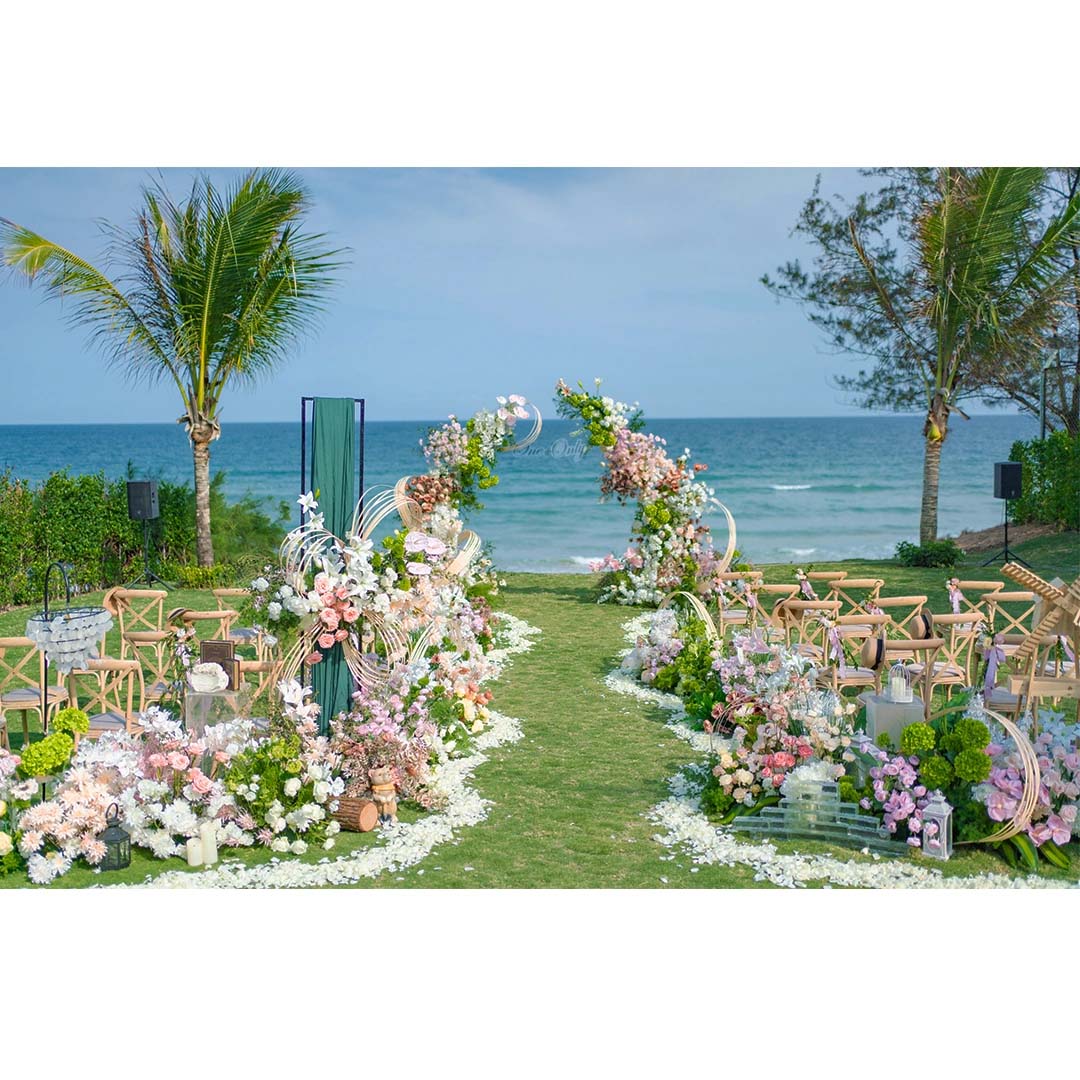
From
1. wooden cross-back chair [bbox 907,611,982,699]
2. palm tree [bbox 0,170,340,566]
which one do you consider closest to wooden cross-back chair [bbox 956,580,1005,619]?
wooden cross-back chair [bbox 907,611,982,699]

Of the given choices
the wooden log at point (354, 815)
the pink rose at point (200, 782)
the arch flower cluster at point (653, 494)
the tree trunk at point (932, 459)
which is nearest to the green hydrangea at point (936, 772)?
the wooden log at point (354, 815)

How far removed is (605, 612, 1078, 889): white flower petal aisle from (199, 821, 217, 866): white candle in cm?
217

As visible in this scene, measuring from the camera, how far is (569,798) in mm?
5957

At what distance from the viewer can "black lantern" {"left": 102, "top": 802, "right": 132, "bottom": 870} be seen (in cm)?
495

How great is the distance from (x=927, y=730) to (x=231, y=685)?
3901mm

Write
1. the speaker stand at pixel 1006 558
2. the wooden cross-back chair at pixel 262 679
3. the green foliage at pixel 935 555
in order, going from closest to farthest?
the wooden cross-back chair at pixel 262 679, the speaker stand at pixel 1006 558, the green foliage at pixel 935 555

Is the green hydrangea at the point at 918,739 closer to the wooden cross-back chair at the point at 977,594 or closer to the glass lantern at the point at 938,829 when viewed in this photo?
the glass lantern at the point at 938,829

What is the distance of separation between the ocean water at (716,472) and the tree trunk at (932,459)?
9957 millimetres

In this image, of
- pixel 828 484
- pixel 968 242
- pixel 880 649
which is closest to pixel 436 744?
pixel 880 649

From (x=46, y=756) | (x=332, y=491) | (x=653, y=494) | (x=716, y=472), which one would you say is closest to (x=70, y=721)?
(x=46, y=756)

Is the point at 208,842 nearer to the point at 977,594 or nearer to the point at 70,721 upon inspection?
the point at 70,721

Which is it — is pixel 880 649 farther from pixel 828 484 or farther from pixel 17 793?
pixel 828 484

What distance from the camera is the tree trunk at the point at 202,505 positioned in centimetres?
1345

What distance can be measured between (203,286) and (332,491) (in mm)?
7990
